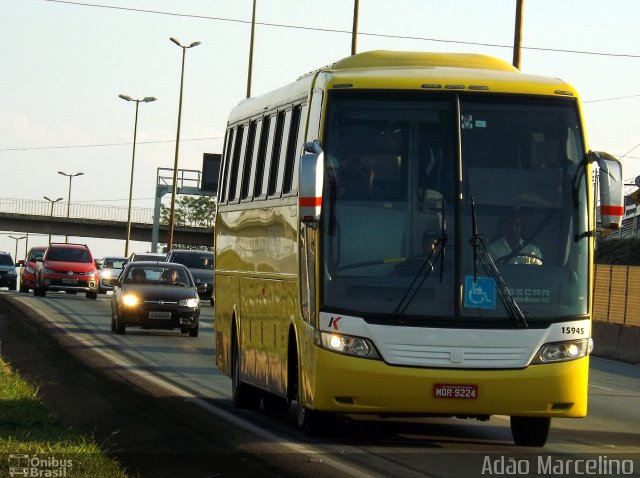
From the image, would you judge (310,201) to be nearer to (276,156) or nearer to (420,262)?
(420,262)

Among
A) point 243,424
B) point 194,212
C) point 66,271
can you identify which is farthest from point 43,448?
point 194,212

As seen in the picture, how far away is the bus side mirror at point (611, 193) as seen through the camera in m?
13.3

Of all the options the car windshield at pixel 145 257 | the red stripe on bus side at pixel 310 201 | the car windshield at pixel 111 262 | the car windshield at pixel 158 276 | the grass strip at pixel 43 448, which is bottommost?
the grass strip at pixel 43 448

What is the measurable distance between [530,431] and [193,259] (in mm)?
38637

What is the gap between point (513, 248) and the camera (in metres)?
13.6

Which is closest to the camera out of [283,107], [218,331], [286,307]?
[286,307]

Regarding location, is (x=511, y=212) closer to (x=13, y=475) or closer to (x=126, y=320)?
(x=13, y=475)

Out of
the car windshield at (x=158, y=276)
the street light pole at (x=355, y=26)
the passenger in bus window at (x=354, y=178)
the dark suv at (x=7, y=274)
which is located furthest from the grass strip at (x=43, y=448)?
the dark suv at (x=7, y=274)

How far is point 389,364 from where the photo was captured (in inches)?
521

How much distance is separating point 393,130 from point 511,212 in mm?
1238

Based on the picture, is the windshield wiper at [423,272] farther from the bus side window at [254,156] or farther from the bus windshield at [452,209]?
the bus side window at [254,156]

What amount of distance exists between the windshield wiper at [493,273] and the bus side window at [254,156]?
4.66m

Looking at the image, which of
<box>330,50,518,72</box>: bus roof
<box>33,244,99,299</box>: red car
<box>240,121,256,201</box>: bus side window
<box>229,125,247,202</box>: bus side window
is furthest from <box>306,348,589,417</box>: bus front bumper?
<box>33,244,99,299</box>: red car

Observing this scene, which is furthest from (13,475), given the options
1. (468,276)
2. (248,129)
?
(248,129)
